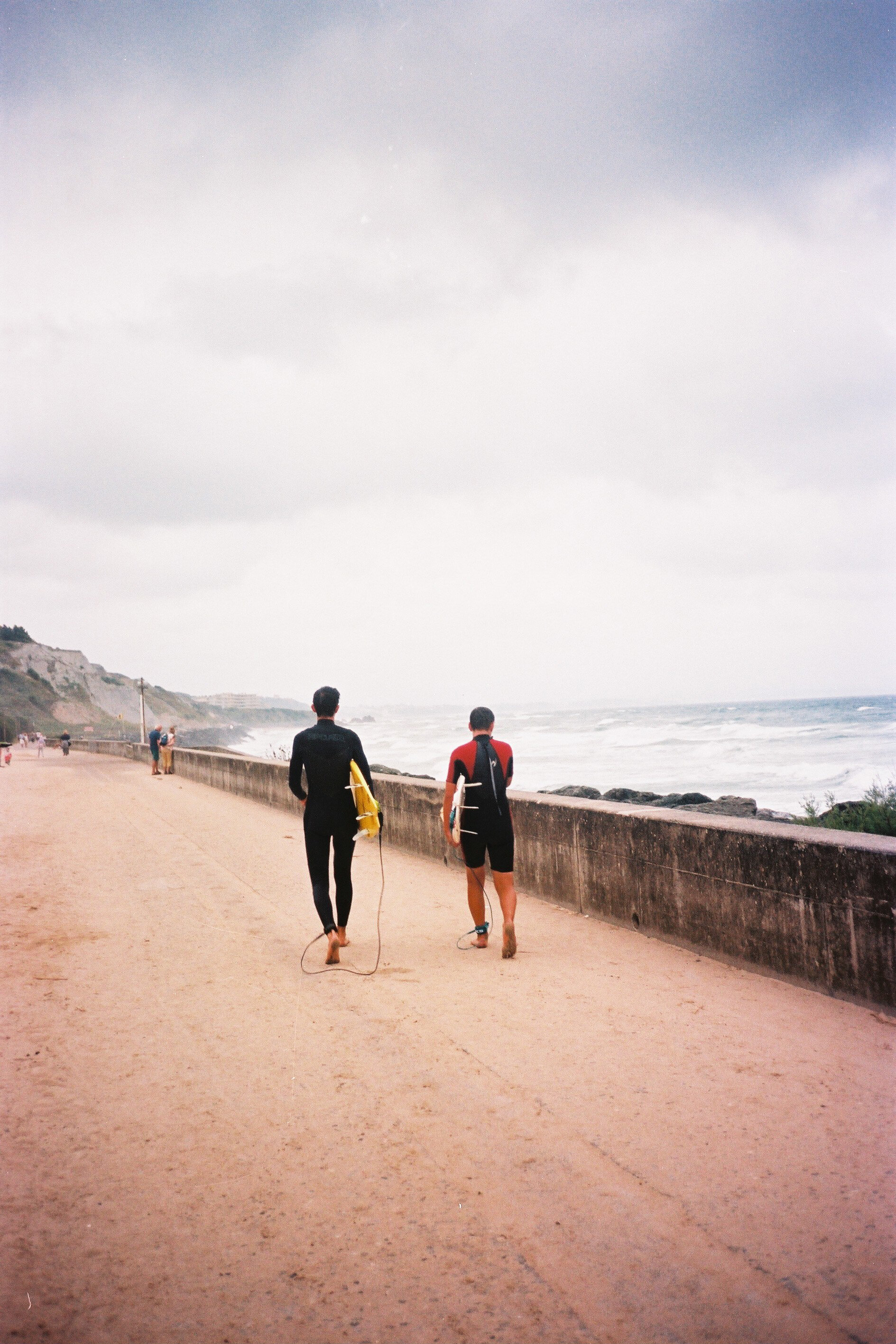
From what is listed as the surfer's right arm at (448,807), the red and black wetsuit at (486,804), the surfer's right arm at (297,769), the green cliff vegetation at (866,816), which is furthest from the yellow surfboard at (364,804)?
the green cliff vegetation at (866,816)

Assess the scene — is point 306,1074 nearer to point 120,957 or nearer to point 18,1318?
point 18,1318

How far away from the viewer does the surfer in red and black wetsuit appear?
571cm

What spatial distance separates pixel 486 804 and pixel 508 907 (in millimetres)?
701

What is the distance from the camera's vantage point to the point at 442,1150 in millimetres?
3039

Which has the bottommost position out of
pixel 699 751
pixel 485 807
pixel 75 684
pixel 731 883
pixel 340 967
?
pixel 699 751

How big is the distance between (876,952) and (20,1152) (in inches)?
155

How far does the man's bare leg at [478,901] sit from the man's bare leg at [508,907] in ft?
0.56

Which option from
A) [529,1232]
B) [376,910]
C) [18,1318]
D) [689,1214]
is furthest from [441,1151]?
[376,910]

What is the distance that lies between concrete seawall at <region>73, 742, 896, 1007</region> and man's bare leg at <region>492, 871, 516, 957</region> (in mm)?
1034

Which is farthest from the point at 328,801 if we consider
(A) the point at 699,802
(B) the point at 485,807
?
(A) the point at 699,802

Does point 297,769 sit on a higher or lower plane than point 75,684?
lower

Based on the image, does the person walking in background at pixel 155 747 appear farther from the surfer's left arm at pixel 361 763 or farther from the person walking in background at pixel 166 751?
the surfer's left arm at pixel 361 763

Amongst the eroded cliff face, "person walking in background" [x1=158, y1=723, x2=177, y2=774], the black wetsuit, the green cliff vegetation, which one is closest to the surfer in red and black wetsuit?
the black wetsuit

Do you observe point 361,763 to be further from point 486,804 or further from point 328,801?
point 486,804
